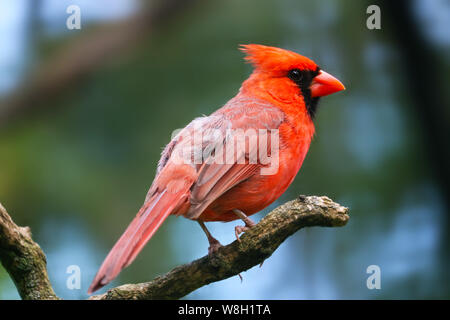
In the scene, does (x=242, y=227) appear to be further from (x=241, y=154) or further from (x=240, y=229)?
(x=241, y=154)

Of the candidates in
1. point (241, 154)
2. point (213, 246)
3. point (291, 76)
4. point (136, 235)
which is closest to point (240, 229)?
point (213, 246)

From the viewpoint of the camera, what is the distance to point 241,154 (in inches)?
125

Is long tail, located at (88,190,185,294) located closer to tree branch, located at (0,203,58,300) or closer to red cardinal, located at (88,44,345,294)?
red cardinal, located at (88,44,345,294)

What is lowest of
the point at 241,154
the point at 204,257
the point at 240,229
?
the point at 204,257

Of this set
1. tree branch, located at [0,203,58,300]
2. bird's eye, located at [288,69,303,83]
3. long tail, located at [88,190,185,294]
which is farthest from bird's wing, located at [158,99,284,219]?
tree branch, located at [0,203,58,300]

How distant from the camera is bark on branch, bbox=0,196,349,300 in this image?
272 centimetres

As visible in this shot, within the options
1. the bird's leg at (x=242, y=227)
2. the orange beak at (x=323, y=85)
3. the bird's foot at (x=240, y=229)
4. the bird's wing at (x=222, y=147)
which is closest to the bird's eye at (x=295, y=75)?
the orange beak at (x=323, y=85)

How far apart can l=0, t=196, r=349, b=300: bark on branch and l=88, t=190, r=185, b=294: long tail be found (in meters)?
0.30

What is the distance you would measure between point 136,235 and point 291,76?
5.71ft

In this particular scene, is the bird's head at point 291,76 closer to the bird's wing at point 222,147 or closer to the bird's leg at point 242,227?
the bird's wing at point 222,147

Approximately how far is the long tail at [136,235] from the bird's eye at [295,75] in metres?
1.35

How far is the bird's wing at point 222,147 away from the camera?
2984 mm
